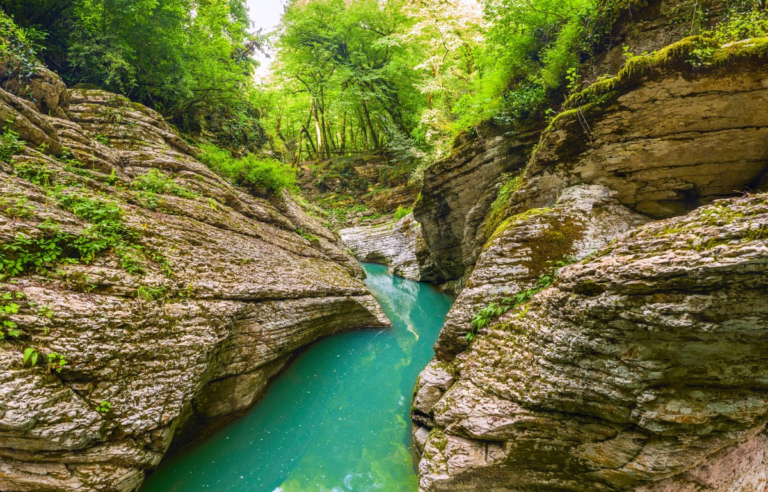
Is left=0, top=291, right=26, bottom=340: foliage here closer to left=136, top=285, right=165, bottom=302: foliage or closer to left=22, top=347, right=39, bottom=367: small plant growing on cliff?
left=22, top=347, right=39, bottom=367: small plant growing on cliff

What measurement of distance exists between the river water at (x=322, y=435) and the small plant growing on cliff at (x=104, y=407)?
5.53ft

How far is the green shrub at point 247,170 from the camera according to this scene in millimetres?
10020

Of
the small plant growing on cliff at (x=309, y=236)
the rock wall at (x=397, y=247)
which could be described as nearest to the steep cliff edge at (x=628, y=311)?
the small plant growing on cliff at (x=309, y=236)

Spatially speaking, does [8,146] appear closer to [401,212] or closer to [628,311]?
[628,311]

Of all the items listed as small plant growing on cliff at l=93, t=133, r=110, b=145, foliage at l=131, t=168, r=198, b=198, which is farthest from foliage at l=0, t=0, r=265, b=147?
foliage at l=131, t=168, r=198, b=198

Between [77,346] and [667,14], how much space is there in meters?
10.7

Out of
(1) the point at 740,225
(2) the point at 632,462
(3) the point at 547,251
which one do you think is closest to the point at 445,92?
(3) the point at 547,251

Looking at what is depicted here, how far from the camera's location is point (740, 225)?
2.36 m

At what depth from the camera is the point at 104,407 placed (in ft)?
11.3

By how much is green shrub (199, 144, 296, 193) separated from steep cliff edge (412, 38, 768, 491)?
8.20 meters

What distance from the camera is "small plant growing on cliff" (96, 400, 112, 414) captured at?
3.41 metres

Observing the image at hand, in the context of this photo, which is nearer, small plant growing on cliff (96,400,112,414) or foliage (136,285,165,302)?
small plant growing on cliff (96,400,112,414)

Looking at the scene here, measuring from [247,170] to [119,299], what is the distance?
7448 millimetres

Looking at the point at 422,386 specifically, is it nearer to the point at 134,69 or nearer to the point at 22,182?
the point at 22,182
